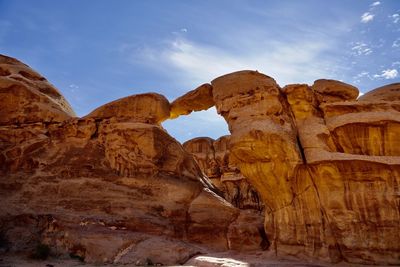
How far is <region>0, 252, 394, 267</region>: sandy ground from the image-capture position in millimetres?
11805

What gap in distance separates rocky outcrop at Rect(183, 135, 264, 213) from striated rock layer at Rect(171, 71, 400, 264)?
51.7ft

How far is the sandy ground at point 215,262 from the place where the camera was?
11.8 metres

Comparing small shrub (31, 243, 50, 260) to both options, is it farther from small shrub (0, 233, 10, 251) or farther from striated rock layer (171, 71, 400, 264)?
striated rock layer (171, 71, 400, 264)

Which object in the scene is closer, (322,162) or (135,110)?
(322,162)

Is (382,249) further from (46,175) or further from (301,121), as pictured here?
(46,175)

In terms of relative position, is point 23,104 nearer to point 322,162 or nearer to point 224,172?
point 322,162

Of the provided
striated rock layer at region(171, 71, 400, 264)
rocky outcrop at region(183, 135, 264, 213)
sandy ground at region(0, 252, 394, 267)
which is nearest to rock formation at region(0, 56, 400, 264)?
striated rock layer at region(171, 71, 400, 264)

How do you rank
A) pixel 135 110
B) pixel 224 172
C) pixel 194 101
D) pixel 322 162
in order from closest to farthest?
pixel 322 162, pixel 135 110, pixel 194 101, pixel 224 172

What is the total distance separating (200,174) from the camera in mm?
19500

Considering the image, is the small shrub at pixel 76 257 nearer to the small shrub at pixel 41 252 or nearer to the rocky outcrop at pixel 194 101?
the small shrub at pixel 41 252

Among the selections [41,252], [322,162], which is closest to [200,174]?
[322,162]

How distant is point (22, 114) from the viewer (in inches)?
754

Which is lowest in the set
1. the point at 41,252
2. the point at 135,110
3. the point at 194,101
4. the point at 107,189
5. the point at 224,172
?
the point at 41,252

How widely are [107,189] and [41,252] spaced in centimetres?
419
